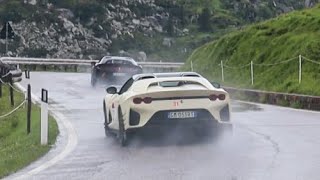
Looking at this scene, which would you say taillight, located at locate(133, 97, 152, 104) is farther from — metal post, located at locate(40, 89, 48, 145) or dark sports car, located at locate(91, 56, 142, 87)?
dark sports car, located at locate(91, 56, 142, 87)

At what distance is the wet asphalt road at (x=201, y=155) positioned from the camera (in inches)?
404

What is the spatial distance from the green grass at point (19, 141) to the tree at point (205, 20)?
57559mm

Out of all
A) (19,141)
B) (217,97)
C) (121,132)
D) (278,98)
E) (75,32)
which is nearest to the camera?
(217,97)

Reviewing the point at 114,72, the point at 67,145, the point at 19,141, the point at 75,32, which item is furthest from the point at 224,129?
the point at 75,32

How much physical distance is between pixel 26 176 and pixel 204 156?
295 centimetres

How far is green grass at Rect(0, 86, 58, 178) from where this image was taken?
1167 cm

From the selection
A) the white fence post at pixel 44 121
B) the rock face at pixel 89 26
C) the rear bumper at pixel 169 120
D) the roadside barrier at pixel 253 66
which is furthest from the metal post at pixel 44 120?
the rock face at pixel 89 26

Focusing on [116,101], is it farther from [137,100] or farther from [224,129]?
[224,129]

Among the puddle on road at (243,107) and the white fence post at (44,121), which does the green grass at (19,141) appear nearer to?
the white fence post at (44,121)

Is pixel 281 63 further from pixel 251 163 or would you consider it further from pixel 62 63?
pixel 62 63

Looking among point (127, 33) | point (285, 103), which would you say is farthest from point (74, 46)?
point (285, 103)

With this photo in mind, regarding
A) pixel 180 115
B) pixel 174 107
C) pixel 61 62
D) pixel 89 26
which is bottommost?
pixel 61 62

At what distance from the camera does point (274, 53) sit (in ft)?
99.9

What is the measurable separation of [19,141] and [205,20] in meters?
68.2
